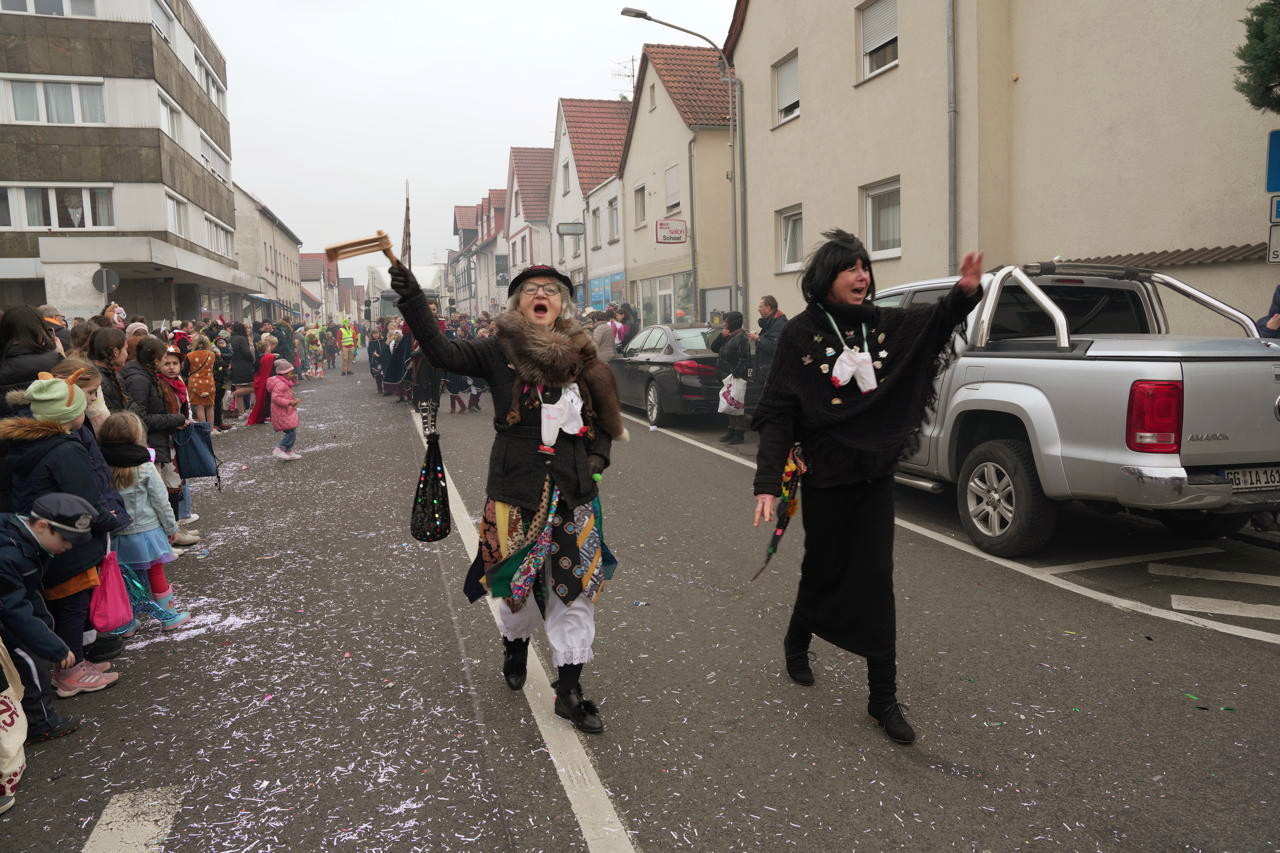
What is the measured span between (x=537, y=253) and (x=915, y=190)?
112ft

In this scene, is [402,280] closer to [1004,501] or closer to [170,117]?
[1004,501]

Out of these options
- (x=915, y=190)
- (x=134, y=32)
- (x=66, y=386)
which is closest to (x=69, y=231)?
(x=134, y=32)

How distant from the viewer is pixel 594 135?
36.4 metres

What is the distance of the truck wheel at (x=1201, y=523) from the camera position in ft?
19.9

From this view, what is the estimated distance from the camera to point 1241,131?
9.02 m

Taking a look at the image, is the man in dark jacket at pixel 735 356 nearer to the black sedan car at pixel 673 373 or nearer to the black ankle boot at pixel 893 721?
the black sedan car at pixel 673 373

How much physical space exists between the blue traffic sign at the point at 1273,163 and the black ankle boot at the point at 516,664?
7317mm

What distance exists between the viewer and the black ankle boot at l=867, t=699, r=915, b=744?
3.34 metres

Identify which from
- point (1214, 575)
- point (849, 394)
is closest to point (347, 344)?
point (1214, 575)

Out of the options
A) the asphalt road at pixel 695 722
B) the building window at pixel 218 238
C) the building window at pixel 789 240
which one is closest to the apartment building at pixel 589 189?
the building window at pixel 789 240

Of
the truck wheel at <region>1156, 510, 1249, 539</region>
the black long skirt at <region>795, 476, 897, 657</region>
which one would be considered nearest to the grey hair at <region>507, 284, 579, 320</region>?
the black long skirt at <region>795, 476, 897, 657</region>

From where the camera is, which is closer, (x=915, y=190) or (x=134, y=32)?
(x=915, y=190)

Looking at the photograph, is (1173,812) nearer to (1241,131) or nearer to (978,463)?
(978,463)

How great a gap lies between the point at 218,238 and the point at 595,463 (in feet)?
126
